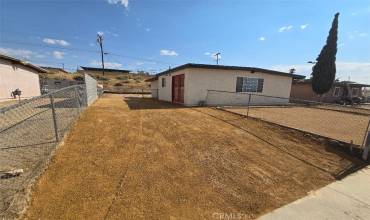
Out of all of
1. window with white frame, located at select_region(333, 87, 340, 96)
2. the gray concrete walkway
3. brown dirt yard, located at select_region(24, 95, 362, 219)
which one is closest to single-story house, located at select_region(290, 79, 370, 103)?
window with white frame, located at select_region(333, 87, 340, 96)

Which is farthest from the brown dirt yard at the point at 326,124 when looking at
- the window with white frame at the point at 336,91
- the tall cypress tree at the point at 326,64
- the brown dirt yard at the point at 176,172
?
the window with white frame at the point at 336,91

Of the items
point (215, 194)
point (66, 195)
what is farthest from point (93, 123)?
point (215, 194)

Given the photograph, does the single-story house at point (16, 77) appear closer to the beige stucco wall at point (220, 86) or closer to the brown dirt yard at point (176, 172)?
the beige stucco wall at point (220, 86)

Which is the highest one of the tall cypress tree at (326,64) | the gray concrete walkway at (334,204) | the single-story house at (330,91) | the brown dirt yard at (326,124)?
the tall cypress tree at (326,64)

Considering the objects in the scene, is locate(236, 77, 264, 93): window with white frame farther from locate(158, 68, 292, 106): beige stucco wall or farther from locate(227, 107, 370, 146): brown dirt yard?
locate(227, 107, 370, 146): brown dirt yard

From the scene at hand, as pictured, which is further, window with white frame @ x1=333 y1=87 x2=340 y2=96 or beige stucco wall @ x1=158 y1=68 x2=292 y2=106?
window with white frame @ x1=333 y1=87 x2=340 y2=96

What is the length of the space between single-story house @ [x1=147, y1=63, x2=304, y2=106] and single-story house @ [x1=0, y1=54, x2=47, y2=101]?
39.0 ft

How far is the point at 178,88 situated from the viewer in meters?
15.5

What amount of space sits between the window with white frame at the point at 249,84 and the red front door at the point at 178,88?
4.27m

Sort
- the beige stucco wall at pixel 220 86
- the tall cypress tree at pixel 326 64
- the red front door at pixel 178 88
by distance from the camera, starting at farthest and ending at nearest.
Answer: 1. the tall cypress tree at pixel 326 64
2. the red front door at pixel 178 88
3. the beige stucco wall at pixel 220 86

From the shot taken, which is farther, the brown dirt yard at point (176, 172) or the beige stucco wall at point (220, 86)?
the beige stucco wall at point (220, 86)

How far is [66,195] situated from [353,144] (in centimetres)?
699

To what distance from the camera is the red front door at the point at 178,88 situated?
48.1 feet

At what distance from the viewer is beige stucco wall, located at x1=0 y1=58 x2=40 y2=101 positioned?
44.7 ft
